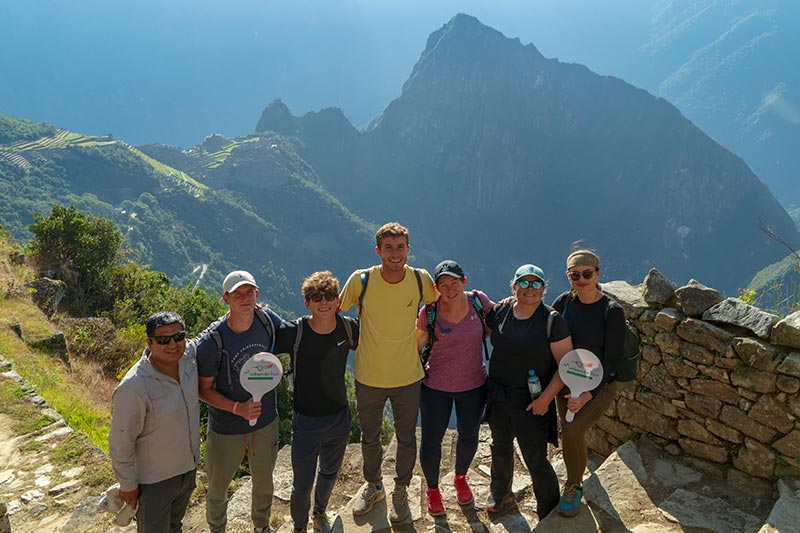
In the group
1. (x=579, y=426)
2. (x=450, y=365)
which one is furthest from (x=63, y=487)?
(x=579, y=426)

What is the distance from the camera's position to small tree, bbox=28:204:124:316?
17406 millimetres

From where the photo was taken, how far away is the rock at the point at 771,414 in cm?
380

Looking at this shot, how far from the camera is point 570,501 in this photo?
373cm

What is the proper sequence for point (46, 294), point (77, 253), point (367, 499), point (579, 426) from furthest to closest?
point (77, 253) → point (46, 294) → point (367, 499) → point (579, 426)

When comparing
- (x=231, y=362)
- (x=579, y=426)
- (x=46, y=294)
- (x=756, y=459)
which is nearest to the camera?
(x=231, y=362)

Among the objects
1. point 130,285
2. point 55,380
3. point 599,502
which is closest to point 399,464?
point 599,502

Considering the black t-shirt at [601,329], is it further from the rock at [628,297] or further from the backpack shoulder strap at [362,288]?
the backpack shoulder strap at [362,288]

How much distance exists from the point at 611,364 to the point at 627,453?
1.72m

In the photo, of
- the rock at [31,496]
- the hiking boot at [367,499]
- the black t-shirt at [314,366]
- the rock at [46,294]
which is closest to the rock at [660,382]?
the hiking boot at [367,499]

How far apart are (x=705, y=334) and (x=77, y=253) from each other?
21596 mm

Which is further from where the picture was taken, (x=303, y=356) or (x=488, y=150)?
(x=488, y=150)

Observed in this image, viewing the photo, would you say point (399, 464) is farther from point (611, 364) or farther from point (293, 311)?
point (293, 311)

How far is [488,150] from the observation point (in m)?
184

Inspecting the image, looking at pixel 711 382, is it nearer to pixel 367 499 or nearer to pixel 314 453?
pixel 367 499
